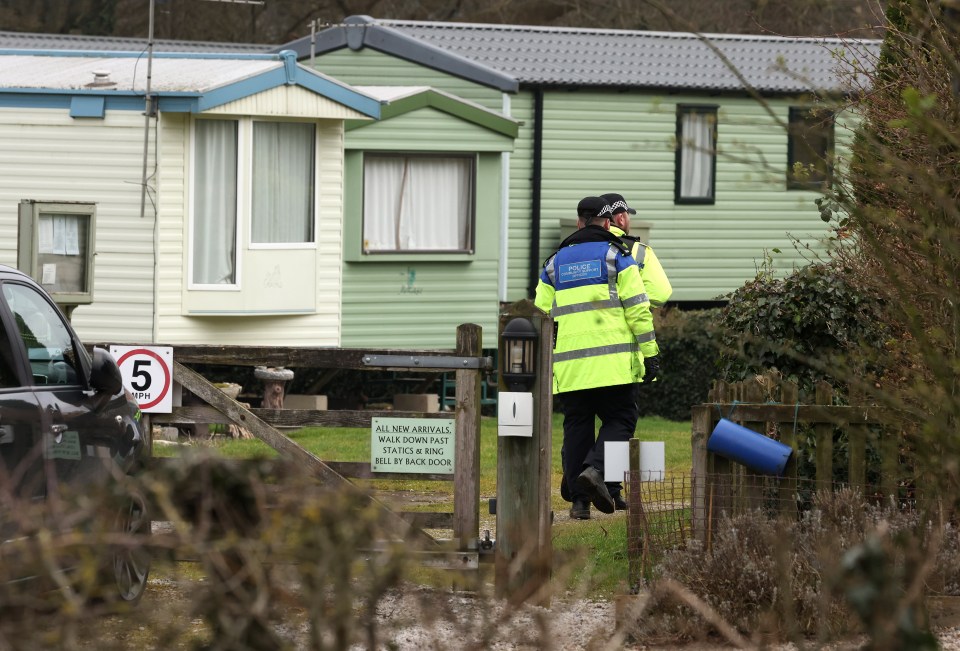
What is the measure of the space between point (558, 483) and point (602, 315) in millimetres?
3414

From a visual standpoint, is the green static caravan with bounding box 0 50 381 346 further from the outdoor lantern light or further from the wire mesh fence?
the wire mesh fence

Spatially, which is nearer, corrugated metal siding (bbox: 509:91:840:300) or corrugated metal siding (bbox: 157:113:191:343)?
corrugated metal siding (bbox: 157:113:191:343)

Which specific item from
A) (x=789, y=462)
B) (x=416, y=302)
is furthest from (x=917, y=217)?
(x=416, y=302)

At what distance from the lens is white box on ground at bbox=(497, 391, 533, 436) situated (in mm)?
6566

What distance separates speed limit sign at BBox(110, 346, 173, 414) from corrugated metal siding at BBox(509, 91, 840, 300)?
12.9 metres

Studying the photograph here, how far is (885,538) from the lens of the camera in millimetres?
5273

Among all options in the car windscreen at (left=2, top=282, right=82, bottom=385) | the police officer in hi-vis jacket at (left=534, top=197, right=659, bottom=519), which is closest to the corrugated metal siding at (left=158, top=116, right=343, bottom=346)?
the police officer in hi-vis jacket at (left=534, top=197, right=659, bottom=519)

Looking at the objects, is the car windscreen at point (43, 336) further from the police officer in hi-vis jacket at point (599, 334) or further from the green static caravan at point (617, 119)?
the green static caravan at point (617, 119)

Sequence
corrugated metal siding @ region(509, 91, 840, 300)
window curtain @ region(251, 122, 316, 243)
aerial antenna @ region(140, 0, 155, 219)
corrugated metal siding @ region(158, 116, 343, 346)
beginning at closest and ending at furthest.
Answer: aerial antenna @ region(140, 0, 155, 219)
corrugated metal siding @ region(158, 116, 343, 346)
window curtain @ region(251, 122, 316, 243)
corrugated metal siding @ region(509, 91, 840, 300)

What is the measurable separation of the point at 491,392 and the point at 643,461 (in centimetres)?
1158

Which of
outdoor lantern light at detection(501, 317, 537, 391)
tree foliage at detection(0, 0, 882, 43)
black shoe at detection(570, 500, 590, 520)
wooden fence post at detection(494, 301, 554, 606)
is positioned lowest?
black shoe at detection(570, 500, 590, 520)

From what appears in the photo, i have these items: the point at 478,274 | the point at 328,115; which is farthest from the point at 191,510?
the point at 478,274

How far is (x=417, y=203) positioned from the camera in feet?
58.1

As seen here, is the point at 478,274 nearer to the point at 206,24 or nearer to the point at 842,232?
the point at 842,232
